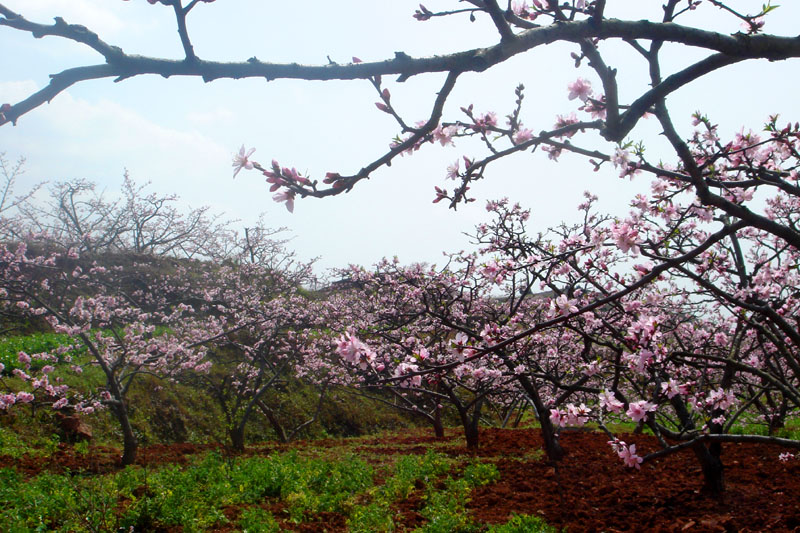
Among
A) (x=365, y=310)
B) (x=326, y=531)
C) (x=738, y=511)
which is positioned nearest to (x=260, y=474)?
(x=326, y=531)

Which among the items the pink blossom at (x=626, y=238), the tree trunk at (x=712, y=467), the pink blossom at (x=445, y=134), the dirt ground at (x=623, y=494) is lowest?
the dirt ground at (x=623, y=494)

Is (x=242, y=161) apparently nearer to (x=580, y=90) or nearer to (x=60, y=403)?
(x=580, y=90)

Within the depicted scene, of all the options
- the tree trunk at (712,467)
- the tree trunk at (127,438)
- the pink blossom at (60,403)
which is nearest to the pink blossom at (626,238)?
the tree trunk at (712,467)

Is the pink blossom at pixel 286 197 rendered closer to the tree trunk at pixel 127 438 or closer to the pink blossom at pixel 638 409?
the pink blossom at pixel 638 409

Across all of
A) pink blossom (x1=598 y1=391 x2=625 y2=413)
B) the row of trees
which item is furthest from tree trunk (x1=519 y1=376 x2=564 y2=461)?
pink blossom (x1=598 y1=391 x2=625 y2=413)

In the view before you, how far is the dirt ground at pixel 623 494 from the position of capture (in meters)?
4.08

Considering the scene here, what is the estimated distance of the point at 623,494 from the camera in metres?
4.90

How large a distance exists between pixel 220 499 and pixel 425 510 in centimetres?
235

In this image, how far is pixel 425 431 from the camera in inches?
547

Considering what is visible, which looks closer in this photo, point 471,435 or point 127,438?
point 127,438

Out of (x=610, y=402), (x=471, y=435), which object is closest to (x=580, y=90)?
(x=610, y=402)

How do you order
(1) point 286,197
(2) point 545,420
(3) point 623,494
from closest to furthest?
(1) point 286,197 → (3) point 623,494 → (2) point 545,420

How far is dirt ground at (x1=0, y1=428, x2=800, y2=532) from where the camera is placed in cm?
408

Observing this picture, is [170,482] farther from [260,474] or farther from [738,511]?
[738,511]
